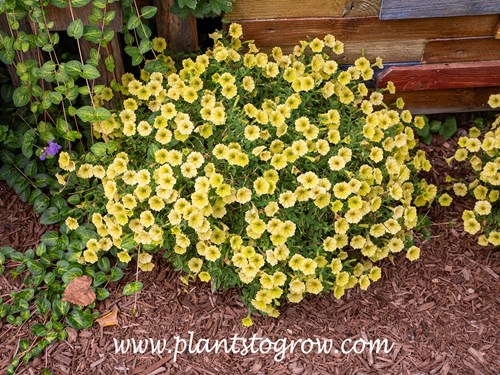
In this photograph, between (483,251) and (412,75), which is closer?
(483,251)

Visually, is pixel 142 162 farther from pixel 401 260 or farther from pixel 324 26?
pixel 401 260

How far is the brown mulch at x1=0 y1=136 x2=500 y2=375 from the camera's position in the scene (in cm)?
276

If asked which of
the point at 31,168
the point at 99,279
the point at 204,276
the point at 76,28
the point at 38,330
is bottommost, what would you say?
the point at 38,330

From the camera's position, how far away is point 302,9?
319 cm

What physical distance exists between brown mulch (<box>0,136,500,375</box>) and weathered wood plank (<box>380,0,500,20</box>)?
4.33 feet

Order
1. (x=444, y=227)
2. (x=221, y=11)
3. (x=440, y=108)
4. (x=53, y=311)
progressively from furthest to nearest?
(x=440, y=108) < (x=444, y=227) < (x=221, y=11) < (x=53, y=311)

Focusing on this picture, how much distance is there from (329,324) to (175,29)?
1.75 meters

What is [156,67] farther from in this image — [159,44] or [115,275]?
[115,275]

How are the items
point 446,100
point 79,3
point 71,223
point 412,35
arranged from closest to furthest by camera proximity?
point 79,3, point 71,223, point 412,35, point 446,100

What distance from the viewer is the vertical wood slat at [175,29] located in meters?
3.05

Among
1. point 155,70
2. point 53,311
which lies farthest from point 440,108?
point 53,311

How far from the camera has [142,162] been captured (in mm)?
2875

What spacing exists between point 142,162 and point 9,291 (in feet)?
3.09

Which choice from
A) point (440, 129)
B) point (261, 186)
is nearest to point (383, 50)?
point (440, 129)
